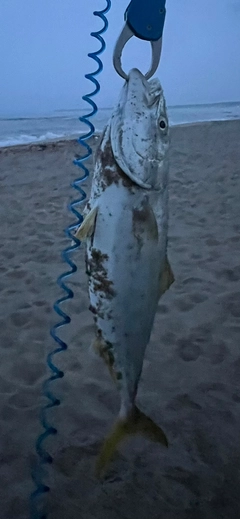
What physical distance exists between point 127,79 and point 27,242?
13.2 feet

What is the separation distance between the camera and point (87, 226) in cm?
130

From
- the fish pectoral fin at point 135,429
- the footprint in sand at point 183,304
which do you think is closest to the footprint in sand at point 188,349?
the footprint in sand at point 183,304

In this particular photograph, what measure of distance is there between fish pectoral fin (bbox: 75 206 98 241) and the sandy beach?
1241 millimetres

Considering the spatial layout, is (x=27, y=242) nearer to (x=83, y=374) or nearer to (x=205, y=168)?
(x=83, y=374)

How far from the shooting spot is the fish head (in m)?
1.30

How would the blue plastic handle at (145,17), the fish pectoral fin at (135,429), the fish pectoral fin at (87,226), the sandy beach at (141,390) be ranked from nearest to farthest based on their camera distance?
the blue plastic handle at (145,17) → the fish pectoral fin at (87,226) → the fish pectoral fin at (135,429) → the sandy beach at (141,390)

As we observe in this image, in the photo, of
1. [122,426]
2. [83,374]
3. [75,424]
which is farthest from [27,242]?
[122,426]

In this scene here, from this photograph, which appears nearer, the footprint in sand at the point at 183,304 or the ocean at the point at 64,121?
the footprint in sand at the point at 183,304

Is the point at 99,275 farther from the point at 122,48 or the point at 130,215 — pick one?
the point at 122,48

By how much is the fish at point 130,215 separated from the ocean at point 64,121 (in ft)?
39.2

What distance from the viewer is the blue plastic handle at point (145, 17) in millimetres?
1195

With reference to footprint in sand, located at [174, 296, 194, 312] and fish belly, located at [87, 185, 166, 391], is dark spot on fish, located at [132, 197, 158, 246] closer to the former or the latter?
fish belly, located at [87, 185, 166, 391]

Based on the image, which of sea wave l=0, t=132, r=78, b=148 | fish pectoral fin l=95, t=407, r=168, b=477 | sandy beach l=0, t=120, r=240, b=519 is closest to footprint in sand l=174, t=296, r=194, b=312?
sandy beach l=0, t=120, r=240, b=519

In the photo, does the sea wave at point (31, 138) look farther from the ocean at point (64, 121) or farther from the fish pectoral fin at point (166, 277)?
the fish pectoral fin at point (166, 277)
